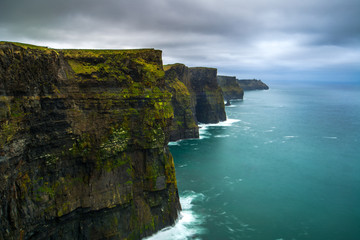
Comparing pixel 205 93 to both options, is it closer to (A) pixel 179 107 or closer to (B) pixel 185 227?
(A) pixel 179 107

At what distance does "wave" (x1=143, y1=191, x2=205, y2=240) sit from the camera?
35.9m

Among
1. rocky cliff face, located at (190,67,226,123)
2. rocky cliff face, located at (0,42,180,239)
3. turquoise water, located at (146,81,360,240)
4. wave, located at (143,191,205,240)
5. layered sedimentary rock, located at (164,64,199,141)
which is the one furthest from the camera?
rocky cliff face, located at (190,67,226,123)

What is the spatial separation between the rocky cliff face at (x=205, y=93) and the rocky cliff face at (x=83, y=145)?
235 ft

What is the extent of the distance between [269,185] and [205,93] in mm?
60296

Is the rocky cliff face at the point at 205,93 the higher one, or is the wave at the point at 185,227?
the rocky cliff face at the point at 205,93

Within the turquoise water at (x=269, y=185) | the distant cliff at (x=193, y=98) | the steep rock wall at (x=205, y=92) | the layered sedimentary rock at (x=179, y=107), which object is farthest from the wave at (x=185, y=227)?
the steep rock wall at (x=205, y=92)

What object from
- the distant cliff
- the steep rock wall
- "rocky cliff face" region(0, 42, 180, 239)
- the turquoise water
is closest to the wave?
the turquoise water

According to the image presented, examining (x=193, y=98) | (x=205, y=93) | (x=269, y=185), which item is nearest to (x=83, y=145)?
(x=269, y=185)

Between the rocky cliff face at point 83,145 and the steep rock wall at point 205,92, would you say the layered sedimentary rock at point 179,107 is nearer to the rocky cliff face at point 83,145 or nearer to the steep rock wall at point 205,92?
the steep rock wall at point 205,92

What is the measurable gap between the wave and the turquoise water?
141 millimetres

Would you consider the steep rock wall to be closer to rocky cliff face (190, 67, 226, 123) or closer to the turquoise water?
rocky cliff face (190, 67, 226, 123)

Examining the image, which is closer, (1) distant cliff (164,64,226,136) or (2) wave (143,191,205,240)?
(2) wave (143,191,205,240)

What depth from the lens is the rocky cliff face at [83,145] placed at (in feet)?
80.4

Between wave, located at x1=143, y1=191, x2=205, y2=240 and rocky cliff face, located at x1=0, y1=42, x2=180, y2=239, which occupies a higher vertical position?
rocky cliff face, located at x1=0, y1=42, x2=180, y2=239
